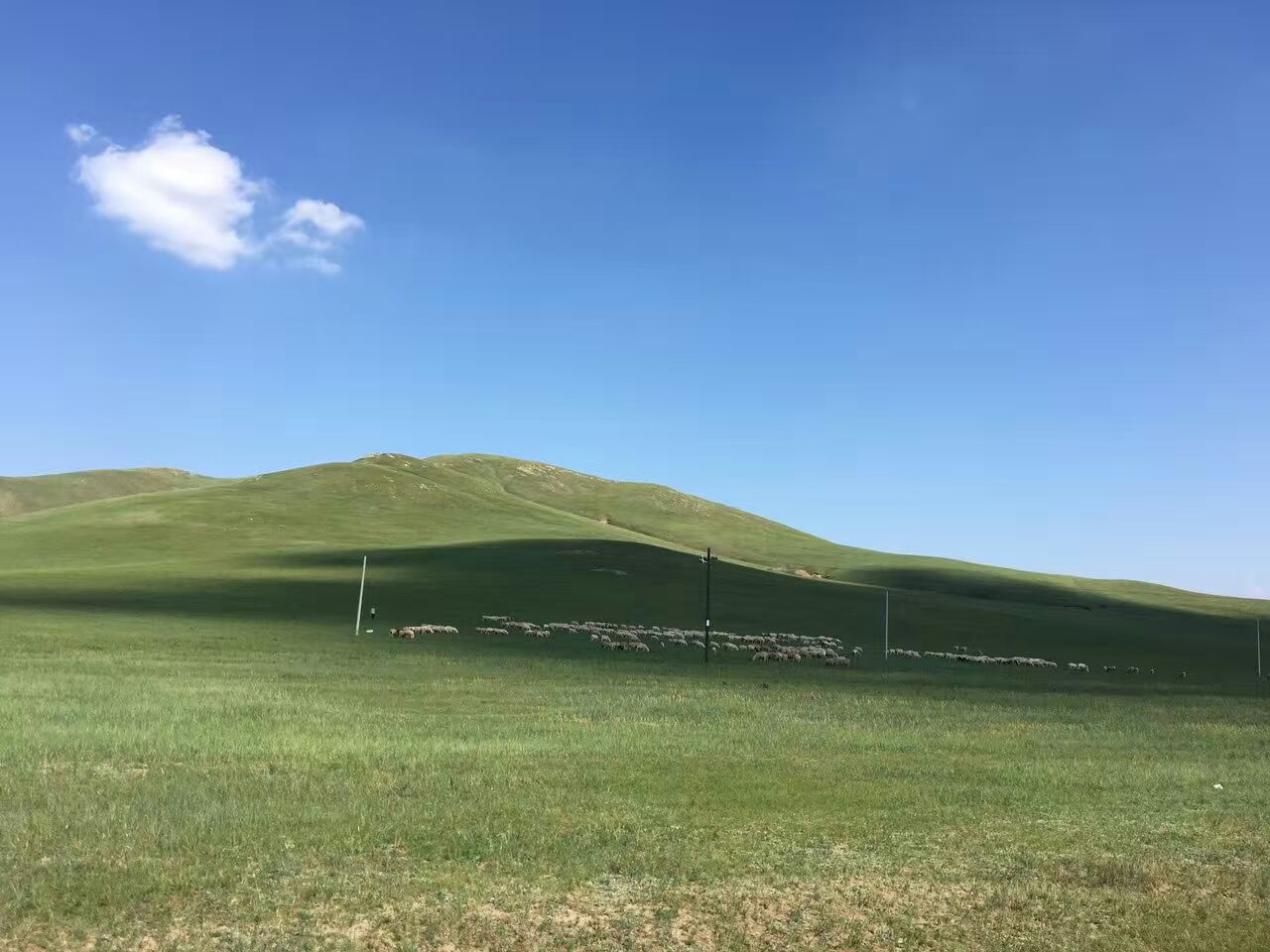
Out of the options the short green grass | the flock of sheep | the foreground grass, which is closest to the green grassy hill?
the flock of sheep

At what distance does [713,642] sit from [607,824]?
51.2m

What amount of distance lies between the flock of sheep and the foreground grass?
2761 cm

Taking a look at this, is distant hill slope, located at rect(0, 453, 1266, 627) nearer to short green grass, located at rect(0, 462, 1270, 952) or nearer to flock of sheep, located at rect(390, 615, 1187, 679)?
flock of sheep, located at rect(390, 615, 1187, 679)

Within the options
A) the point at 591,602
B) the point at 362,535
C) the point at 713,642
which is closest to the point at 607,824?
the point at 713,642

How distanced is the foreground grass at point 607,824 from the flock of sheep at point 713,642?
90.6 feet

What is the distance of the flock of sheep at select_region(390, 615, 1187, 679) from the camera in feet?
185

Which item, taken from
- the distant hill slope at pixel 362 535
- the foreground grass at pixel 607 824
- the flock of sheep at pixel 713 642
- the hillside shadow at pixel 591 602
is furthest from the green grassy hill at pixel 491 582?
the foreground grass at pixel 607 824

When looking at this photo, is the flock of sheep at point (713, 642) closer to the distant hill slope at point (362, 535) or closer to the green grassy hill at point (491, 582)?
the green grassy hill at point (491, 582)

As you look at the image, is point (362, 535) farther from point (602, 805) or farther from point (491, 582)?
point (602, 805)

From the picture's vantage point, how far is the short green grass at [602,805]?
10.0 meters

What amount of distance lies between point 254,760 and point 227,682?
14445mm

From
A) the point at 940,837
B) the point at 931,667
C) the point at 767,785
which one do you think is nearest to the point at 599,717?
the point at 767,785

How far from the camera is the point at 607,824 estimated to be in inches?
541

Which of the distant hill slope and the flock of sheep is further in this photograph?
the distant hill slope
